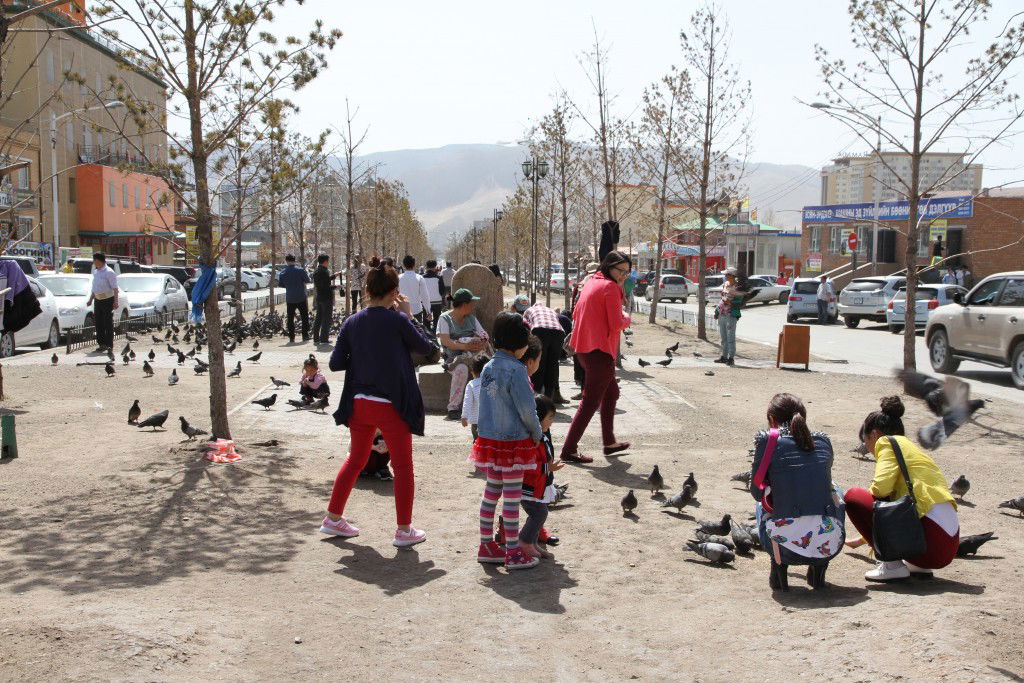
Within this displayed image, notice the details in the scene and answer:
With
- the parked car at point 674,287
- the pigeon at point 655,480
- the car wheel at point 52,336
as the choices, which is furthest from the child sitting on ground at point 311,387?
the parked car at point 674,287

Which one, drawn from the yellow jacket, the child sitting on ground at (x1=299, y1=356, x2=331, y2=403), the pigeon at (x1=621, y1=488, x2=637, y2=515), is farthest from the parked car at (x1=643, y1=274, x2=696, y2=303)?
the yellow jacket

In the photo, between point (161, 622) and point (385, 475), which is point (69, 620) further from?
point (385, 475)

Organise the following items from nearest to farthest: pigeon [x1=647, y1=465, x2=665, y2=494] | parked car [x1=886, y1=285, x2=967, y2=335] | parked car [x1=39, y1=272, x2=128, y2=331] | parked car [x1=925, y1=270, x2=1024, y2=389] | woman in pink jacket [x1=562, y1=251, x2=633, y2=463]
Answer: pigeon [x1=647, y1=465, x2=665, y2=494] < woman in pink jacket [x1=562, y1=251, x2=633, y2=463] < parked car [x1=925, y1=270, x2=1024, y2=389] < parked car [x1=39, y1=272, x2=128, y2=331] < parked car [x1=886, y1=285, x2=967, y2=335]

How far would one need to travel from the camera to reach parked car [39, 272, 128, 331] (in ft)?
63.6

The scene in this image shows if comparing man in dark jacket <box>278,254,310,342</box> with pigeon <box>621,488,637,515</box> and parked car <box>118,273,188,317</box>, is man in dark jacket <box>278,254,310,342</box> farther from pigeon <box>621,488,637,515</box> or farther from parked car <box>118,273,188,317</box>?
pigeon <box>621,488,637,515</box>

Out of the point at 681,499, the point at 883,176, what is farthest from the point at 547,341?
the point at 883,176

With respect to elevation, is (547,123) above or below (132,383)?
above

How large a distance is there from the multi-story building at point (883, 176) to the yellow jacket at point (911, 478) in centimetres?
851

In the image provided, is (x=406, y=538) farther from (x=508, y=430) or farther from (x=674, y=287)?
(x=674, y=287)

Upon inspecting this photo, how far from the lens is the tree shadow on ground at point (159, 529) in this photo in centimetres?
542

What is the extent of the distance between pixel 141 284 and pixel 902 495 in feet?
74.3

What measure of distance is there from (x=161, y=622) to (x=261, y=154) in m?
5.78

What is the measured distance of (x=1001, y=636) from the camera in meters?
4.25

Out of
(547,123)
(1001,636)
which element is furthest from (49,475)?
(547,123)
